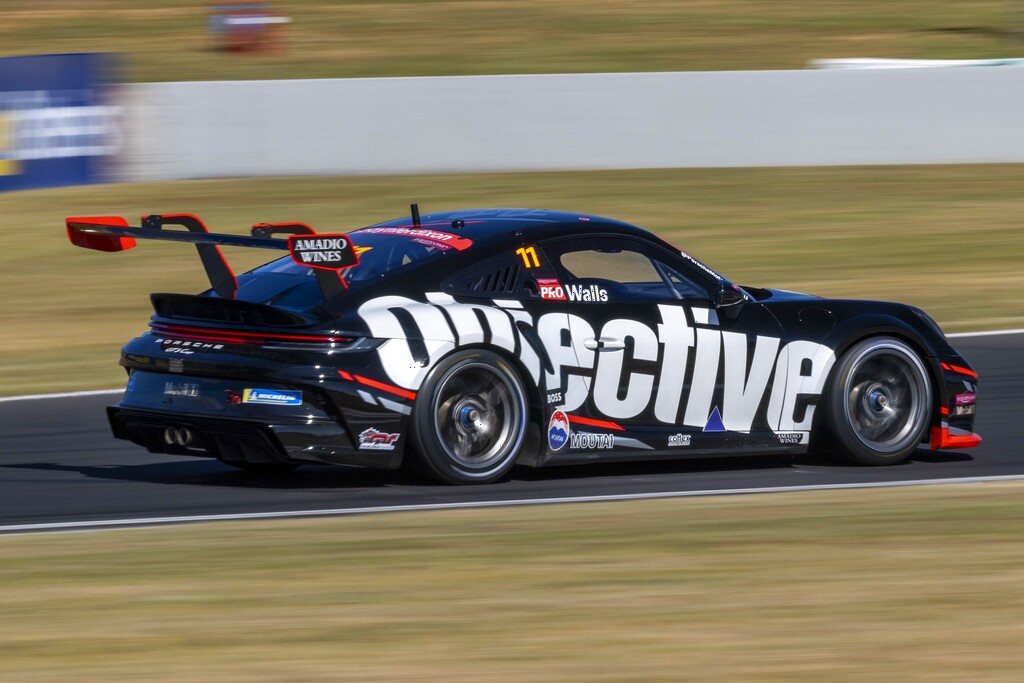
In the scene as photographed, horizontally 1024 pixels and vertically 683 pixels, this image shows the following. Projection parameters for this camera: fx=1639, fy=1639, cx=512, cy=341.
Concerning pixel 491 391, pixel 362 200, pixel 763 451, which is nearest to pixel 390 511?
pixel 491 391

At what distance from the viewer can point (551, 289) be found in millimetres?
8016

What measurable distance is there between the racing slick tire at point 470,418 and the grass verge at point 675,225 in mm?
5936

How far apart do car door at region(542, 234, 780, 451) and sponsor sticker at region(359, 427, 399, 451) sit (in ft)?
3.08

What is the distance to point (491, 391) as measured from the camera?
7773 millimetres

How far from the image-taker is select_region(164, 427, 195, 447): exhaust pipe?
7.54m

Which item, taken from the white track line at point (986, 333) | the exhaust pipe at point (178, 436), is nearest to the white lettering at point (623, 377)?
the exhaust pipe at point (178, 436)

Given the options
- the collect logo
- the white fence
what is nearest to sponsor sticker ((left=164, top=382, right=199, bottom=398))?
the collect logo

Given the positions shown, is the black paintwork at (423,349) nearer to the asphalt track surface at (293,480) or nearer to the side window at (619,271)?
the side window at (619,271)

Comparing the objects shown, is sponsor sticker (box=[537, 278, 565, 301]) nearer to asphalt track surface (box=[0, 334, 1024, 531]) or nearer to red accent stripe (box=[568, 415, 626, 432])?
red accent stripe (box=[568, 415, 626, 432])

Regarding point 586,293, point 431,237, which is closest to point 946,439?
point 586,293

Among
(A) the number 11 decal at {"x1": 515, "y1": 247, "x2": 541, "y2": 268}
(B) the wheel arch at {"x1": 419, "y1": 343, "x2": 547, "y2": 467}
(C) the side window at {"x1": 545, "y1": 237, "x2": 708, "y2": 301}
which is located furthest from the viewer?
(C) the side window at {"x1": 545, "y1": 237, "x2": 708, "y2": 301}

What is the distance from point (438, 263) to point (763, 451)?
2035mm

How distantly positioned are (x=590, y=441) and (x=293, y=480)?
1.53 m

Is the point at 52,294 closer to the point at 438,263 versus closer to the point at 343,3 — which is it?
the point at 438,263
